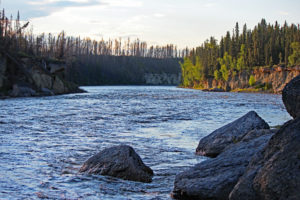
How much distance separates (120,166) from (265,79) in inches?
3384

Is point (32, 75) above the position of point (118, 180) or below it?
above

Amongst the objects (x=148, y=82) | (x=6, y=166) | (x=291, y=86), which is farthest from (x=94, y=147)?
(x=148, y=82)

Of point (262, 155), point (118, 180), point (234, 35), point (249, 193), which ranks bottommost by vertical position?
point (118, 180)

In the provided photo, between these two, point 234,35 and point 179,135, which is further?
point 234,35

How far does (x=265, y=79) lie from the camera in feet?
293

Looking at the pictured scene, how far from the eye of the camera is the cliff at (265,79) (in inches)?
3142

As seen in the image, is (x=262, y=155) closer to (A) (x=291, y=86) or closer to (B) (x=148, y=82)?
(A) (x=291, y=86)

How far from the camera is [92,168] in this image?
9.49m

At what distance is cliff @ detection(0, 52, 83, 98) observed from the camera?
163 ft

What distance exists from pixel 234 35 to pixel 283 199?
130609 millimetres

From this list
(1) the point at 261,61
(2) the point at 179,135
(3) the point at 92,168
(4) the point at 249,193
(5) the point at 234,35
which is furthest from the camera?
(5) the point at 234,35

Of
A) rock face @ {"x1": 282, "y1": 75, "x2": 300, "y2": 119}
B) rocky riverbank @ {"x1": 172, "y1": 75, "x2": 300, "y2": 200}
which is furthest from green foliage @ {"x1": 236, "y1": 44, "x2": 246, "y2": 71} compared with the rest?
rock face @ {"x1": 282, "y1": 75, "x2": 300, "y2": 119}

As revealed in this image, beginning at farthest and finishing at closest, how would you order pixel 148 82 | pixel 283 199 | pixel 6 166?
pixel 148 82
pixel 6 166
pixel 283 199

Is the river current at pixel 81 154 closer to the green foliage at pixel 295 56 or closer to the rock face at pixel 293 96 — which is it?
the rock face at pixel 293 96
